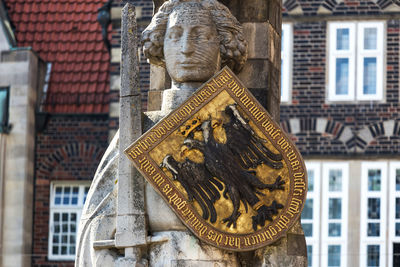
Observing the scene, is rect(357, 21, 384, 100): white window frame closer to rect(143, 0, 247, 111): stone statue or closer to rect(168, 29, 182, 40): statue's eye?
rect(143, 0, 247, 111): stone statue

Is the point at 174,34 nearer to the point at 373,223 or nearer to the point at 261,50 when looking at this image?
the point at 261,50

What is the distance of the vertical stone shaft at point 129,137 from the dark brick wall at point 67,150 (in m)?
16.8

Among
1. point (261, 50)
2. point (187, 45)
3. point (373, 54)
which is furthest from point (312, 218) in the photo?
point (187, 45)

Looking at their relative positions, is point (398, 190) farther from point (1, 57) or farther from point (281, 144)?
point (281, 144)

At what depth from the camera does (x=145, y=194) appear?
26.4ft

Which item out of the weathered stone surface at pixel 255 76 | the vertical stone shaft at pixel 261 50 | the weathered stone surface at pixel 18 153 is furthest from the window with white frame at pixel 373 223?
the weathered stone surface at pixel 255 76

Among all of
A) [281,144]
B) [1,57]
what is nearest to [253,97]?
[281,144]

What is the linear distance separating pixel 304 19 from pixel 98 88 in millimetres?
3525

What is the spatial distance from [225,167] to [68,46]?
17.2 m

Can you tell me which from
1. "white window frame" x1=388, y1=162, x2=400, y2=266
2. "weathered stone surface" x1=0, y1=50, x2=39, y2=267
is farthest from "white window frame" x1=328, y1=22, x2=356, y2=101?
"weathered stone surface" x1=0, y1=50, x2=39, y2=267

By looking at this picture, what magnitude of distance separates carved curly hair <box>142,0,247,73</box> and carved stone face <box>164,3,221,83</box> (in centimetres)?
5

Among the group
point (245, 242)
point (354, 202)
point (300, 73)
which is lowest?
point (245, 242)

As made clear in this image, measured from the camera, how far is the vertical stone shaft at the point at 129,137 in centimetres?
796

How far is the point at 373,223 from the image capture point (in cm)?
2302
